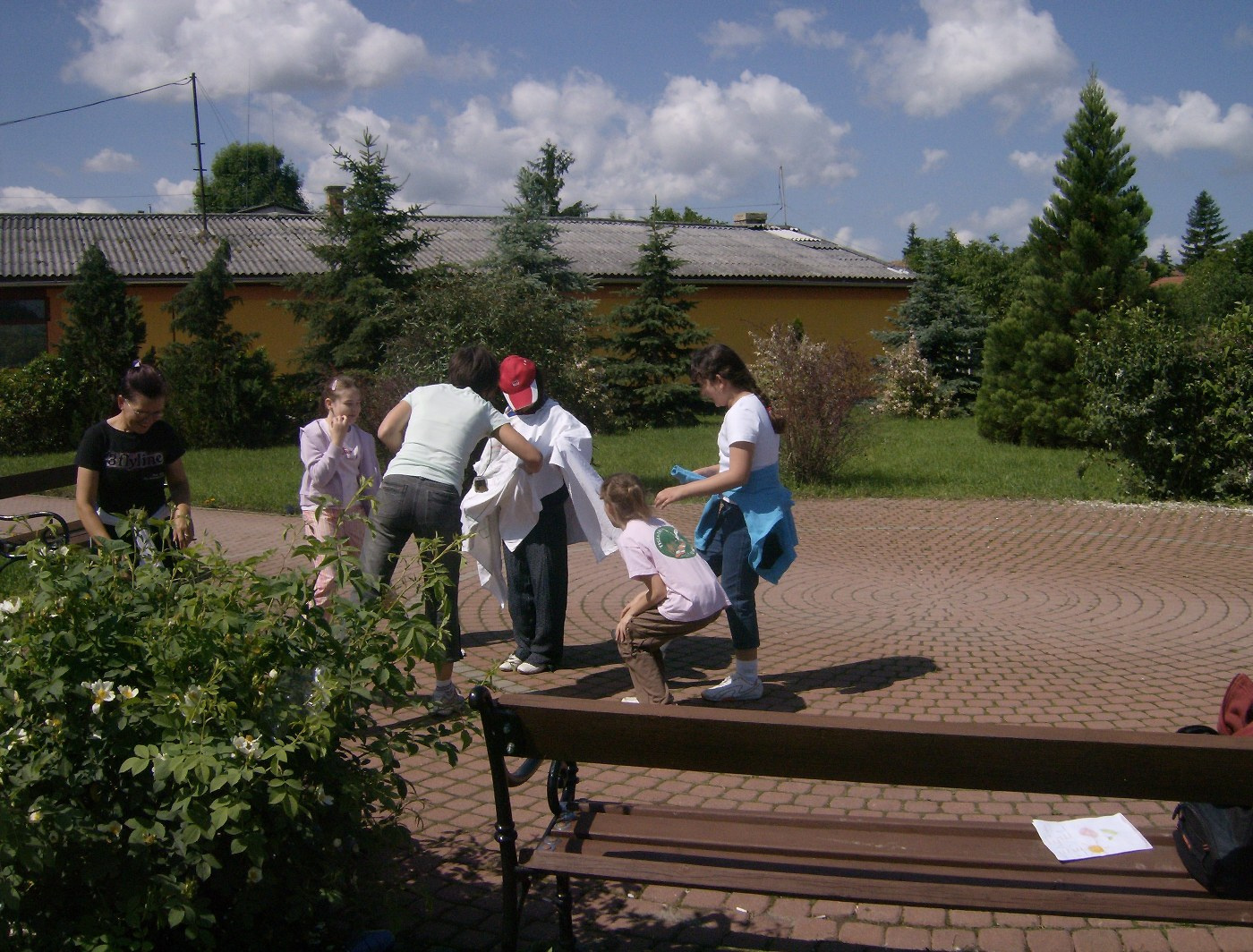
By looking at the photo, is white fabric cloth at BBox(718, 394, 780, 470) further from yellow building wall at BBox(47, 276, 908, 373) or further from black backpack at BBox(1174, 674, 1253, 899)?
yellow building wall at BBox(47, 276, 908, 373)

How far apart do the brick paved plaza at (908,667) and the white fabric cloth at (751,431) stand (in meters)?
1.24

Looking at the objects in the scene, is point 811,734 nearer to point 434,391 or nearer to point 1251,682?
point 1251,682

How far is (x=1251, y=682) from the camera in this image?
3.21 metres

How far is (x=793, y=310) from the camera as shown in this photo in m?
36.3

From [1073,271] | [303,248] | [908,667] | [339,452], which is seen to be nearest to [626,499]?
[339,452]

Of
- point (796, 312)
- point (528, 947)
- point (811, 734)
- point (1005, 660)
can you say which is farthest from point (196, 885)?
point (796, 312)

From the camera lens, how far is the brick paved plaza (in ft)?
11.3

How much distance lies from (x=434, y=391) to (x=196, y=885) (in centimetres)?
320

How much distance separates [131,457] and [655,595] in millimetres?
2627

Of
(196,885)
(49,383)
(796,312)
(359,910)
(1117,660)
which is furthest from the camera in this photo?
(796,312)

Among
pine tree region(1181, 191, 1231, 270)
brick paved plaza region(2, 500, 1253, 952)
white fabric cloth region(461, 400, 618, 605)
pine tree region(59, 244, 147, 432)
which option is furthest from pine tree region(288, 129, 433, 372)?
pine tree region(1181, 191, 1231, 270)

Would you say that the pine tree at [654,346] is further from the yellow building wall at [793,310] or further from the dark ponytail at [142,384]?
the dark ponytail at [142,384]

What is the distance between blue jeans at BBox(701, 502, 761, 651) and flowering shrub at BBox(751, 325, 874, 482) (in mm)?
8063

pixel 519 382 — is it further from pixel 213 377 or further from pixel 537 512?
pixel 213 377
